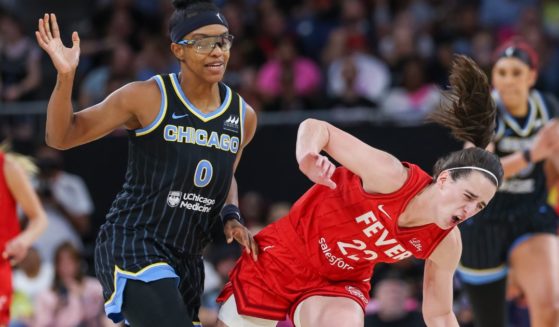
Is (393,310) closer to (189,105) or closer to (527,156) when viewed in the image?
(527,156)

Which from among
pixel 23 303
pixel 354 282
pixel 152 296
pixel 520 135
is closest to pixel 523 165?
pixel 520 135

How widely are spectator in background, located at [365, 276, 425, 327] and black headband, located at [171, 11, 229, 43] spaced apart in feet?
10.6

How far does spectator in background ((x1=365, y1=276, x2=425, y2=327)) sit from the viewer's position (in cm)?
755

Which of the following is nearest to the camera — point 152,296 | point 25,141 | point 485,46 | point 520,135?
point 152,296

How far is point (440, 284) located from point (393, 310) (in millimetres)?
2632

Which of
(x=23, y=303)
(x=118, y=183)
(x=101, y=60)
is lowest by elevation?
(x=23, y=303)

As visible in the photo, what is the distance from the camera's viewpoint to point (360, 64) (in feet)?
35.5

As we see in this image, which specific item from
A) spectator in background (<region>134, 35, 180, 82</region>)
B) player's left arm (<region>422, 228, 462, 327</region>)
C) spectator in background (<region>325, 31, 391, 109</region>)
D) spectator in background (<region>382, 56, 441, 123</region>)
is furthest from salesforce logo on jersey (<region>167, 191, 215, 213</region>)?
spectator in background (<region>134, 35, 180, 82</region>)

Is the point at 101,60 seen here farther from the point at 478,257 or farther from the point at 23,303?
the point at 478,257

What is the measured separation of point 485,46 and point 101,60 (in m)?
4.12

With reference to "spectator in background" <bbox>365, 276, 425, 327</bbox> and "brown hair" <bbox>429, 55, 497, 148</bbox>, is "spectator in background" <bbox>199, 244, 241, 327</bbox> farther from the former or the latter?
"brown hair" <bbox>429, 55, 497, 148</bbox>

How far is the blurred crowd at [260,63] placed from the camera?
894cm

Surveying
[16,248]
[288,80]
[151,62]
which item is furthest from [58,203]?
[16,248]

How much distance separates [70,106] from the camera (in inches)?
179
